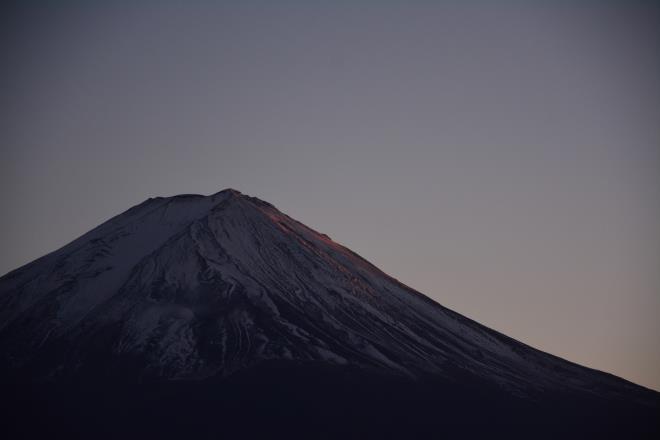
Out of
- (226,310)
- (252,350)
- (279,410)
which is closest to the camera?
(279,410)

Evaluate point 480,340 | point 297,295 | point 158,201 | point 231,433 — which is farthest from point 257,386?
point 158,201

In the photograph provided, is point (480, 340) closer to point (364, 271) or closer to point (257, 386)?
point (364, 271)

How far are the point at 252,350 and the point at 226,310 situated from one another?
5.32 m

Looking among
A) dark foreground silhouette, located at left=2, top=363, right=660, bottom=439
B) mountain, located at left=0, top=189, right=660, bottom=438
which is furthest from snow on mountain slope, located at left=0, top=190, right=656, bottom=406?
dark foreground silhouette, located at left=2, top=363, right=660, bottom=439

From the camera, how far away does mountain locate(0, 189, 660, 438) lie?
81688mm

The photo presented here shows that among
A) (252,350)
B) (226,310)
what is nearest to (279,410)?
(252,350)

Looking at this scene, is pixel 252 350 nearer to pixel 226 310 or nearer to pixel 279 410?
pixel 226 310

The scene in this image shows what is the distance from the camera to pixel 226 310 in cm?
9038

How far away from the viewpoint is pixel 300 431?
79688 millimetres

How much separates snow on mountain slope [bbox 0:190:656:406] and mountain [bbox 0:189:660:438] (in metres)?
0.15

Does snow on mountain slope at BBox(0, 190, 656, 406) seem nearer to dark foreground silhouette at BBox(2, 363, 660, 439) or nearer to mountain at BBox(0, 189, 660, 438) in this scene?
mountain at BBox(0, 189, 660, 438)

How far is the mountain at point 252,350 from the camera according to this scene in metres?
81.7

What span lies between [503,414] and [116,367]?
2330 centimetres

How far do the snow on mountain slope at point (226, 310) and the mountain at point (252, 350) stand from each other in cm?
15
